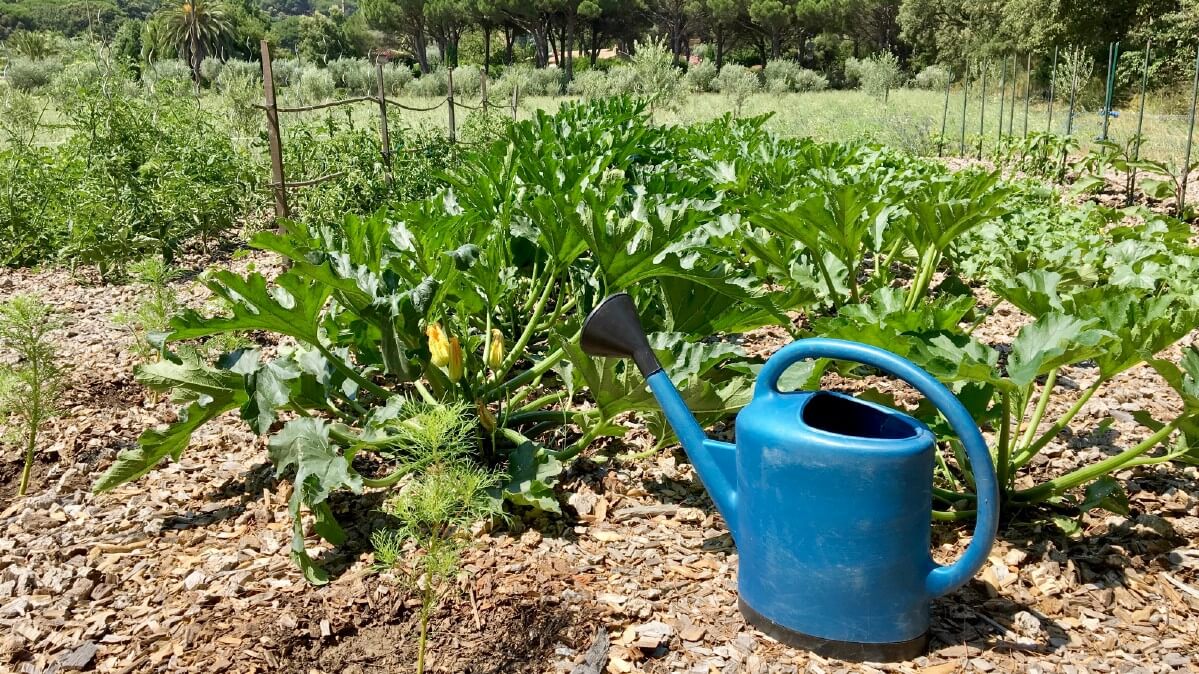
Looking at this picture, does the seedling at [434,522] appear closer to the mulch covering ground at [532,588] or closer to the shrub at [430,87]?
the mulch covering ground at [532,588]

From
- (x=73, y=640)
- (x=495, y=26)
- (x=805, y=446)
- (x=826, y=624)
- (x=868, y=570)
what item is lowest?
(x=73, y=640)

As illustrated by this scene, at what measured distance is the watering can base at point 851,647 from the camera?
2000mm

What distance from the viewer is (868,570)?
6.28 feet

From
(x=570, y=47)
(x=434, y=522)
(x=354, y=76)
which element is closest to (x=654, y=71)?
(x=434, y=522)

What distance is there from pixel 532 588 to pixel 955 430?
1.13m

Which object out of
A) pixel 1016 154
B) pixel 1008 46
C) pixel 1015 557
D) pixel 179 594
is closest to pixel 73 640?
pixel 179 594

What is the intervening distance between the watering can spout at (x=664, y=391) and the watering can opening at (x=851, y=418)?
0.21 meters

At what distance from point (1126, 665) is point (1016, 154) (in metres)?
12.4

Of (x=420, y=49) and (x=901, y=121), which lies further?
(x=420, y=49)

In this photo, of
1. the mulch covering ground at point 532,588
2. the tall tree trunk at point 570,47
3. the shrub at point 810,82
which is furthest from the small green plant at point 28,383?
the tall tree trunk at point 570,47

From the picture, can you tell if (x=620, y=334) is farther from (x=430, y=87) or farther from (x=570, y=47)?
(x=570, y=47)

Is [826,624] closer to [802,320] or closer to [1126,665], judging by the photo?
[1126,665]

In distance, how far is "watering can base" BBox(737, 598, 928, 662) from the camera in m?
2.00

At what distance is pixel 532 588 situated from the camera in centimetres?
236
